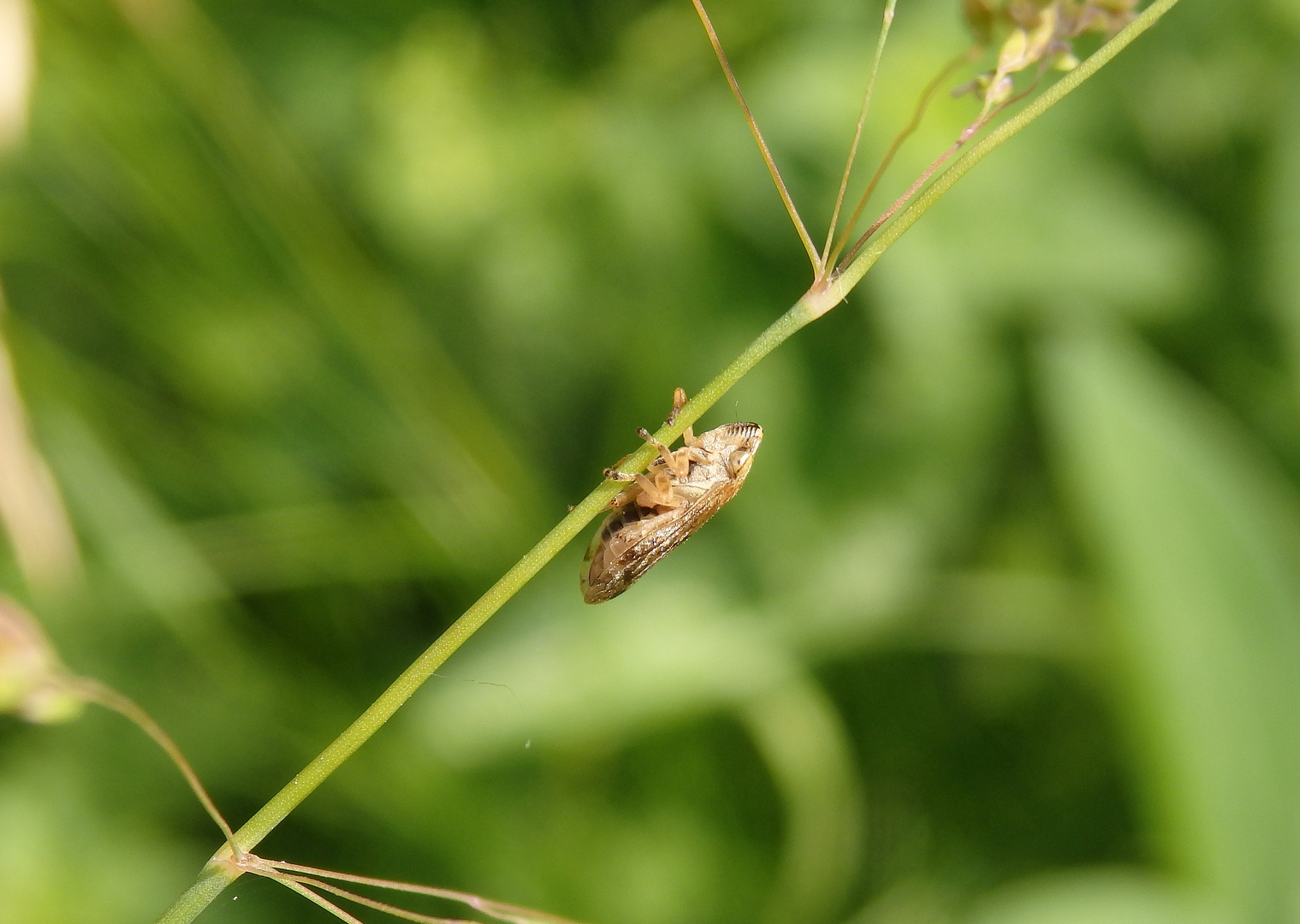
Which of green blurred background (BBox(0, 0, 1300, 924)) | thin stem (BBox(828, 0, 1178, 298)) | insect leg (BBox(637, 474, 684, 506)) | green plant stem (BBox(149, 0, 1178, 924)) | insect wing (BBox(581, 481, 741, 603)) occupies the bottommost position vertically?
green plant stem (BBox(149, 0, 1178, 924))

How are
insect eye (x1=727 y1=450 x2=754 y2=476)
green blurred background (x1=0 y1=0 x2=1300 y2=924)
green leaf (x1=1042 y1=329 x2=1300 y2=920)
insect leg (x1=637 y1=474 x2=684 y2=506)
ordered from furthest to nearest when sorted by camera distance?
green blurred background (x1=0 y1=0 x2=1300 y2=924)
green leaf (x1=1042 y1=329 x2=1300 y2=920)
insect eye (x1=727 y1=450 x2=754 y2=476)
insect leg (x1=637 y1=474 x2=684 y2=506)

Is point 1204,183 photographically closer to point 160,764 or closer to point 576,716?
point 576,716

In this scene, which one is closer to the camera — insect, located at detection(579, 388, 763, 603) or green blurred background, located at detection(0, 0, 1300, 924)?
insect, located at detection(579, 388, 763, 603)

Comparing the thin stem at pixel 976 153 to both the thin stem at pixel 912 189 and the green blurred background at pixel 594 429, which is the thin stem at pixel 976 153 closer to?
the thin stem at pixel 912 189

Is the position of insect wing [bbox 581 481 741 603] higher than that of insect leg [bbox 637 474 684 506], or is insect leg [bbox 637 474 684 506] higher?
insect leg [bbox 637 474 684 506]

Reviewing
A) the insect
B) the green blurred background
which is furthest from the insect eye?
the green blurred background

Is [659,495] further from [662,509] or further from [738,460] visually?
[738,460]

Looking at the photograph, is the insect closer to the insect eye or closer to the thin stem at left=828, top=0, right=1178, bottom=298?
the insect eye

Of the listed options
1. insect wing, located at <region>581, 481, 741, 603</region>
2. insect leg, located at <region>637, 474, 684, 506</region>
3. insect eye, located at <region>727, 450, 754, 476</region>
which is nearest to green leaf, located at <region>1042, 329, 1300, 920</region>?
insect eye, located at <region>727, 450, 754, 476</region>

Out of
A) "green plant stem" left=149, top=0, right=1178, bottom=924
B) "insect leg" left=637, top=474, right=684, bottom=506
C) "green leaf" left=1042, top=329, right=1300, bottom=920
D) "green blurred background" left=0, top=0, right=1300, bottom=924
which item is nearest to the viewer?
"green plant stem" left=149, top=0, right=1178, bottom=924
